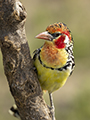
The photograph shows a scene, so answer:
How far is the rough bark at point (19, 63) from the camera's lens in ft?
6.57

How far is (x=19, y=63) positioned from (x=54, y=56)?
43 centimetres

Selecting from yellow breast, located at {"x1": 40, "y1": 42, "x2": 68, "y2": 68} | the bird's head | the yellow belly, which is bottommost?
the yellow belly

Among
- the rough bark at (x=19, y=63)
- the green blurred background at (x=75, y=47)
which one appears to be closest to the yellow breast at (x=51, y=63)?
the rough bark at (x=19, y=63)

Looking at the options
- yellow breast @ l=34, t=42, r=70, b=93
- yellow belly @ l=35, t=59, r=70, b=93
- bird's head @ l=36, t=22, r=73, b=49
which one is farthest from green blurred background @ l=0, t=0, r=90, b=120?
bird's head @ l=36, t=22, r=73, b=49

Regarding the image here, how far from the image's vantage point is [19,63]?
2.21 meters

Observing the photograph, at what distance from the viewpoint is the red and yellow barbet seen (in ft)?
8.13

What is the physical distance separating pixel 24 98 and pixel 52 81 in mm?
404

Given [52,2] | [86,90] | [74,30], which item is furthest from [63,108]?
[52,2]

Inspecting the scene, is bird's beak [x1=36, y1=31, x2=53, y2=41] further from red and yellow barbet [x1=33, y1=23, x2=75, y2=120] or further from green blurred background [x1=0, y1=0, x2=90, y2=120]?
green blurred background [x1=0, y1=0, x2=90, y2=120]

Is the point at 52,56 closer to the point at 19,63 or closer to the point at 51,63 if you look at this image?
the point at 51,63

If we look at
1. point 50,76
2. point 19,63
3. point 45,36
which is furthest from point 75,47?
point 19,63

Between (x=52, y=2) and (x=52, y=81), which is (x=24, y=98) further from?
(x=52, y=2)

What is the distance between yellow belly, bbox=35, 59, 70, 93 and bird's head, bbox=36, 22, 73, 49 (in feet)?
0.75

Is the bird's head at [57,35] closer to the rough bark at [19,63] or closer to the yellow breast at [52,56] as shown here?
the yellow breast at [52,56]
